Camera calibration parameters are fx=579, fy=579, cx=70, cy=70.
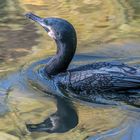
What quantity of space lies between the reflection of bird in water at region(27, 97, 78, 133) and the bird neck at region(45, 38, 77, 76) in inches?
29.5

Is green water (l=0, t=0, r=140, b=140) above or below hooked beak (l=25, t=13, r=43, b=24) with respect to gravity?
below

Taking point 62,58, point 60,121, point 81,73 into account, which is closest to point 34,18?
point 62,58

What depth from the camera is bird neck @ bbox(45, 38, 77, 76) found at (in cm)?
781

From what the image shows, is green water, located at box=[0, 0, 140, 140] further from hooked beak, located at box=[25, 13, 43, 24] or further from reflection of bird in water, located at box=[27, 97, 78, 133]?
hooked beak, located at box=[25, 13, 43, 24]

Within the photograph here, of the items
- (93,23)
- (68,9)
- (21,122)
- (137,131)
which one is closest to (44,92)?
(21,122)

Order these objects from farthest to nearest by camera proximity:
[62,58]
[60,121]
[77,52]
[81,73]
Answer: [77,52] → [62,58] → [81,73] → [60,121]

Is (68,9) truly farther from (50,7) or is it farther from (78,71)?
(78,71)

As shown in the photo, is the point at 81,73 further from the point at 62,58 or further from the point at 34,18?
the point at 34,18

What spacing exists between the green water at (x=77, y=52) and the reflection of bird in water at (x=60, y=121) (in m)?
0.08

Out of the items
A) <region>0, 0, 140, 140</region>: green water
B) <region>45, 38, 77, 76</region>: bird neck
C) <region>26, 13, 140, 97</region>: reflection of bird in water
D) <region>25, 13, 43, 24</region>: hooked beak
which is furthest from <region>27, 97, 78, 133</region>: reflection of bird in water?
<region>25, 13, 43, 24</region>: hooked beak

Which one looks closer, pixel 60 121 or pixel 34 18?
pixel 60 121

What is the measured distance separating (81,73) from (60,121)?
1.00m

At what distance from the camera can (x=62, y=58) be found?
Result: 26.0ft

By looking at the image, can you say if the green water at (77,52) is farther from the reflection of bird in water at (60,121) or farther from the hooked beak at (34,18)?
the hooked beak at (34,18)
